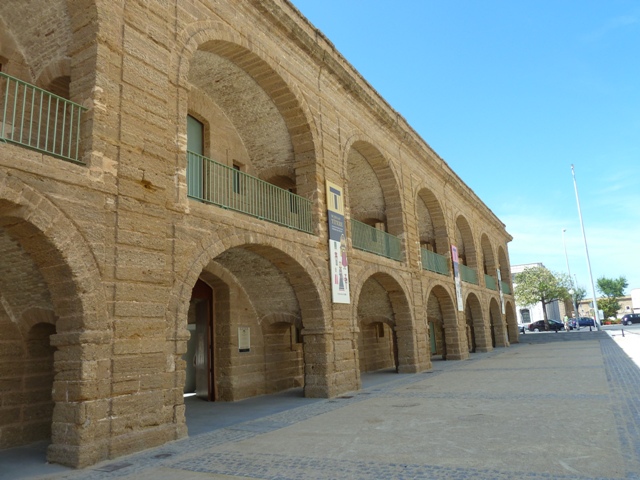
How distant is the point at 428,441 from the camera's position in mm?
6324

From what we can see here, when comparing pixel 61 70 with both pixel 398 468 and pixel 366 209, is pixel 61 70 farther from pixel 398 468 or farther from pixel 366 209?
pixel 366 209

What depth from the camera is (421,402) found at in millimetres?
9500

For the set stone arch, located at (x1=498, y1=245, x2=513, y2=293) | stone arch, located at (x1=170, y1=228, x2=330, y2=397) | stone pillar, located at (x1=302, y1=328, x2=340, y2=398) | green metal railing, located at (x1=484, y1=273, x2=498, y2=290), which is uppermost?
stone arch, located at (x1=498, y1=245, x2=513, y2=293)

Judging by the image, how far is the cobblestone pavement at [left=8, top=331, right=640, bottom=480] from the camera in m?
5.13

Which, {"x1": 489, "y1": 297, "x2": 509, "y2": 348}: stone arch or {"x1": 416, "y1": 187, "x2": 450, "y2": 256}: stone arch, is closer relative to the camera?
{"x1": 416, "y1": 187, "x2": 450, "y2": 256}: stone arch

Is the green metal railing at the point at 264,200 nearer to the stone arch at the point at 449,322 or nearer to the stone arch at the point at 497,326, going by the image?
the stone arch at the point at 449,322

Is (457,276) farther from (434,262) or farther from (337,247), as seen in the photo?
(337,247)

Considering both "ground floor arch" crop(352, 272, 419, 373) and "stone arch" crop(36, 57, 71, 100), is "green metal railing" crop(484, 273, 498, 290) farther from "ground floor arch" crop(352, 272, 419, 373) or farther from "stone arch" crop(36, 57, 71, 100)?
"stone arch" crop(36, 57, 71, 100)

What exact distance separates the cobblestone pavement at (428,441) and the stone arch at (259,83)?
3818mm

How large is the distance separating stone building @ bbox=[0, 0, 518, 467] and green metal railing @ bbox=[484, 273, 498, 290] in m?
11.6

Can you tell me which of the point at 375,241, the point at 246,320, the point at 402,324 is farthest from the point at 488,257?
the point at 246,320

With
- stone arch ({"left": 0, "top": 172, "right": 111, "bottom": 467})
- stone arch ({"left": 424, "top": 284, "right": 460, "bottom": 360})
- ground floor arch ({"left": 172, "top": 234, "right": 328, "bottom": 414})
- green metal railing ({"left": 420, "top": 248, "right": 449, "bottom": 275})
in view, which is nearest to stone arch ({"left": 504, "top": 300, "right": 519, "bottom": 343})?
stone arch ({"left": 424, "top": 284, "right": 460, "bottom": 360})

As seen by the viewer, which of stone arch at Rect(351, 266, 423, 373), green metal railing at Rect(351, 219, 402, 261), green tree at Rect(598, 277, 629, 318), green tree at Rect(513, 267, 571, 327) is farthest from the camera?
green tree at Rect(598, 277, 629, 318)

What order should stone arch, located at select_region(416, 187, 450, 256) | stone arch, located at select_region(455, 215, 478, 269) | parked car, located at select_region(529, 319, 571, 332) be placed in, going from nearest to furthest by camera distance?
1. stone arch, located at select_region(416, 187, 450, 256)
2. stone arch, located at select_region(455, 215, 478, 269)
3. parked car, located at select_region(529, 319, 571, 332)
